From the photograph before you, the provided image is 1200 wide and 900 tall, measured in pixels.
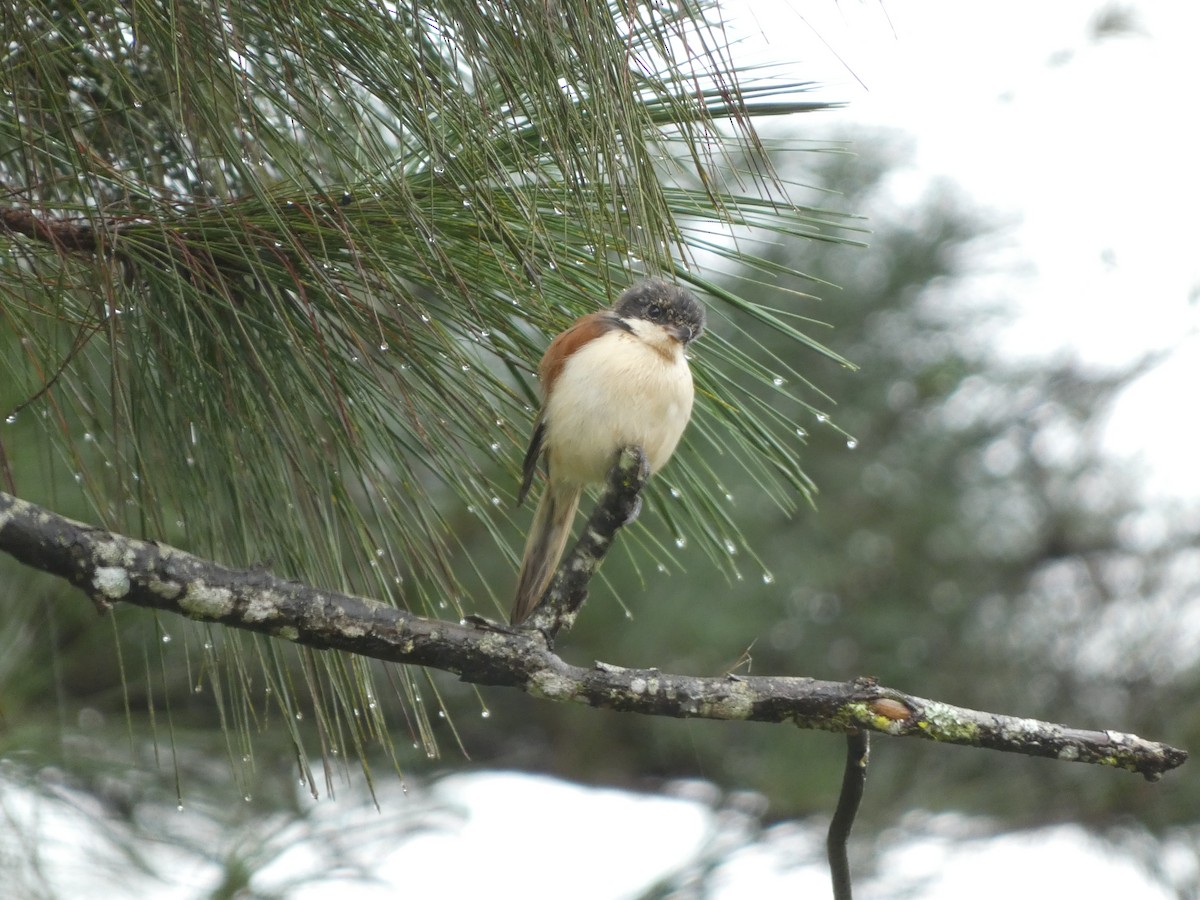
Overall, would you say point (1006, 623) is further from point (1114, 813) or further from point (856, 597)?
point (1114, 813)

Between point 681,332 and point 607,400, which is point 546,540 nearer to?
point 607,400

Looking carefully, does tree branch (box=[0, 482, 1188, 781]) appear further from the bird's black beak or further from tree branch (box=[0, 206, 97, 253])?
the bird's black beak

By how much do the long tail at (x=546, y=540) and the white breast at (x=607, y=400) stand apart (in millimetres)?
48

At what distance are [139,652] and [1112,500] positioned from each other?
3364mm

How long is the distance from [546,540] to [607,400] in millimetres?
277

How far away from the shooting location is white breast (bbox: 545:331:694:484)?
222 centimetres

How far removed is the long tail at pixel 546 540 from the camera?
2109 mm

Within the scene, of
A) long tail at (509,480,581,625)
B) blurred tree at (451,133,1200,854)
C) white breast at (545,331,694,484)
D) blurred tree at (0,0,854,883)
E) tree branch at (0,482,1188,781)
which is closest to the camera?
tree branch at (0,482,1188,781)

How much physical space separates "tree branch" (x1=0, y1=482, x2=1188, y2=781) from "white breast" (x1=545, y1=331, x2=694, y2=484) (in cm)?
80

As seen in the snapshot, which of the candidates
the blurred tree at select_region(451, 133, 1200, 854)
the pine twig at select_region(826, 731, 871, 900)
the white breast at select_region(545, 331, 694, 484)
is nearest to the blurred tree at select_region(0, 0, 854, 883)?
the white breast at select_region(545, 331, 694, 484)

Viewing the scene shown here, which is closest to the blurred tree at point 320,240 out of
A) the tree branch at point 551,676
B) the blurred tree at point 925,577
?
the tree branch at point 551,676

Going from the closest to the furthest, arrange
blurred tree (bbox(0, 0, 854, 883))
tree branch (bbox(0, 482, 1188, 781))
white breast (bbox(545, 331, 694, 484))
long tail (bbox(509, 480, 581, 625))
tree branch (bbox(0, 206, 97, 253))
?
tree branch (bbox(0, 482, 1188, 781)), blurred tree (bbox(0, 0, 854, 883)), tree branch (bbox(0, 206, 97, 253)), long tail (bbox(509, 480, 581, 625)), white breast (bbox(545, 331, 694, 484))

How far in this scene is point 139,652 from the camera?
2.93m

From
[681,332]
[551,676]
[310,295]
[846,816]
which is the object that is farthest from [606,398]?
[846,816]
